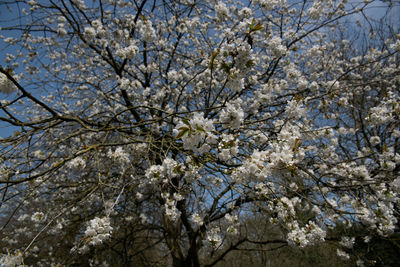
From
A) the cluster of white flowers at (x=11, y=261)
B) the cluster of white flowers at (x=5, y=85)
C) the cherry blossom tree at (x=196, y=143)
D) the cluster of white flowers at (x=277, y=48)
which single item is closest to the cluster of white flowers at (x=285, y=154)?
the cherry blossom tree at (x=196, y=143)

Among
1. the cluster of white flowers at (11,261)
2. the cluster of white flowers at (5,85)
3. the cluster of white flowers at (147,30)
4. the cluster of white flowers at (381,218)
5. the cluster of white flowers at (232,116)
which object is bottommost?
the cluster of white flowers at (11,261)

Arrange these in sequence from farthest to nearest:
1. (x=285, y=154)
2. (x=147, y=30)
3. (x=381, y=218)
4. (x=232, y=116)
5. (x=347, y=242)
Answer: (x=147, y=30) → (x=347, y=242) → (x=381, y=218) → (x=232, y=116) → (x=285, y=154)

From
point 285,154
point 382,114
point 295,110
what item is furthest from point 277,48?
point 285,154

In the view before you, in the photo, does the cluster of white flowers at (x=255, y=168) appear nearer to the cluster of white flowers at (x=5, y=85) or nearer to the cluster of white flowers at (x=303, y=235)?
the cluster of white flowers at (x=303, y=235)

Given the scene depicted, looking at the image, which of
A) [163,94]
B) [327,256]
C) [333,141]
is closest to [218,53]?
[163,94]

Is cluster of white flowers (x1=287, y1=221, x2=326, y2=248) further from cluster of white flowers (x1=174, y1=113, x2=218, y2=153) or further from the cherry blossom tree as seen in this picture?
cluster of white flowers (x1=174, y1=113, x2=218, y2=153)

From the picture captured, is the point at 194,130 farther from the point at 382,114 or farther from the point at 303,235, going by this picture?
the point at 382,114

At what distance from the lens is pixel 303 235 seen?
7.63 ft

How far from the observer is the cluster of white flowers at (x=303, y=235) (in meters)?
2.29

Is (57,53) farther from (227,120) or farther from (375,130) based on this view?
(375,130)

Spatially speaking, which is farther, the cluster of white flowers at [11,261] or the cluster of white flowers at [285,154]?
the cluster of white flowers at [11,261]

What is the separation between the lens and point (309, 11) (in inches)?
160

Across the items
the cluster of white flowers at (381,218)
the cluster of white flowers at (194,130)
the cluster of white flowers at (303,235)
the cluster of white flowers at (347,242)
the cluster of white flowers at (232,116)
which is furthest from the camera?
the cluster of white flowers at (347,242)

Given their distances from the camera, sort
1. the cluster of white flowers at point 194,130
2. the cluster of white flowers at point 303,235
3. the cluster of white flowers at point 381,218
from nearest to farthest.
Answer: the cluster of white flowers at point 194,130 → the cluster of white flowers at point 303,235 → the cluster of white flowers at point 381,218
